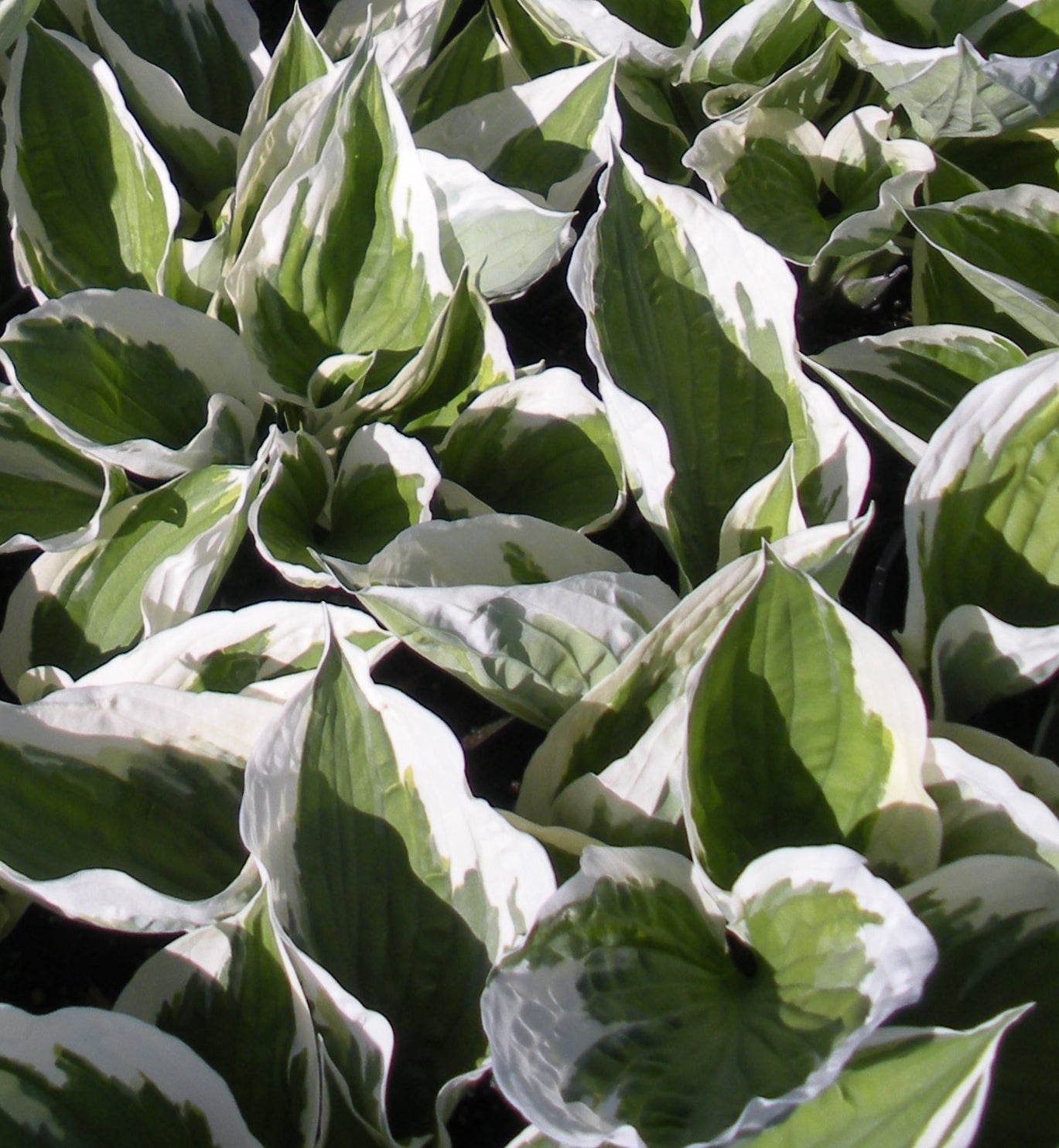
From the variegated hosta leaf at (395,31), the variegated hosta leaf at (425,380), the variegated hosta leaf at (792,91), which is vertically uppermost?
the variegated hosta leaf at (395,31)

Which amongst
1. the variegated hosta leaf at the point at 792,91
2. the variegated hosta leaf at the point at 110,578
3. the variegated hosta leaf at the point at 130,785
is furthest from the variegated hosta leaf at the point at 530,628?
the variegated hosta leaf at the point at 792,91

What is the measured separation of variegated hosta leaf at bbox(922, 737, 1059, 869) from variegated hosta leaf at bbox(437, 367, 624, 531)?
31 centimetres

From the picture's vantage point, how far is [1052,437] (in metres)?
0.76

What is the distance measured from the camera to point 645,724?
0.73 m

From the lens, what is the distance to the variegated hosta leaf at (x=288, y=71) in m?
1.00

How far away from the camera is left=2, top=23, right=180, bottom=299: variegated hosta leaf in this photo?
37.4 inches

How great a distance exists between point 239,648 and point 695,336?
394 mm

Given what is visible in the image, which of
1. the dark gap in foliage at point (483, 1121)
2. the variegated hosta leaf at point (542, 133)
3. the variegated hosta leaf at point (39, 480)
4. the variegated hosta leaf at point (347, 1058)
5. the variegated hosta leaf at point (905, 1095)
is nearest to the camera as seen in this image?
the variegated hosta leaf at point (905, 1095)

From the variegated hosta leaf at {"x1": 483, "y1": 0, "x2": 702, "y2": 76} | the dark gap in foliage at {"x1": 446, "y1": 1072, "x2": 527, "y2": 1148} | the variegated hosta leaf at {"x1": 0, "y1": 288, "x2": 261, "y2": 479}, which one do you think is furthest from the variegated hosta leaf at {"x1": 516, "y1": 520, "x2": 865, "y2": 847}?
the variegated hosta leaf at {"x1": 483, "y1": 0, "x2": 702, "y2": 76}

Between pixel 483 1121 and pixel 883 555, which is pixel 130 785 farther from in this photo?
pixel 883 555

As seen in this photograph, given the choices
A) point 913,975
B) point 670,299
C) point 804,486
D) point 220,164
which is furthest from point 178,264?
point 913,975

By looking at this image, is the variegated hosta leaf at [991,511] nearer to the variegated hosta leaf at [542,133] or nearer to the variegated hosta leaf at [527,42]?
the variegated hosta leaf at [542,133]

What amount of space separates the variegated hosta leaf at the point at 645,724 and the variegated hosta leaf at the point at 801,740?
0.02 m

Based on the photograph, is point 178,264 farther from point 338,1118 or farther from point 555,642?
point 338,1118
